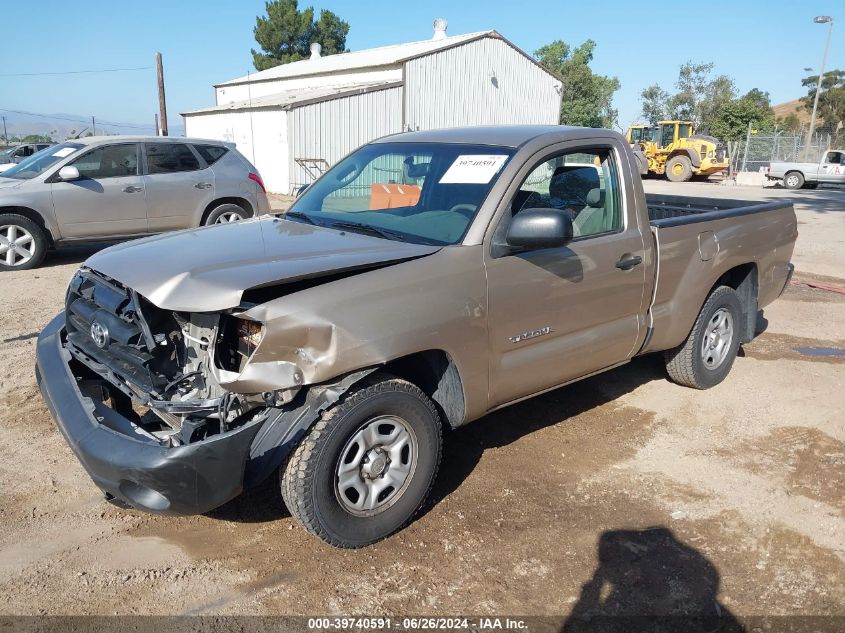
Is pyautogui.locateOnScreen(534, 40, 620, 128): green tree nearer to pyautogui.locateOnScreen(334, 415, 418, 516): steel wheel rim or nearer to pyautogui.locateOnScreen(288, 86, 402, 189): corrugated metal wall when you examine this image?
pyautogui.locateOnScreen(288, 86, 402, 189): corrugated metal wall

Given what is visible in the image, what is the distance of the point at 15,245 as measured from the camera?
8.73 metres

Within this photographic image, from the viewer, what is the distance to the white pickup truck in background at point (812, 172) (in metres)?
27.8

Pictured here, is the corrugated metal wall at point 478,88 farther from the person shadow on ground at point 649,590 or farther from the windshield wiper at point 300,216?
the person shadow on ground at point 649,590

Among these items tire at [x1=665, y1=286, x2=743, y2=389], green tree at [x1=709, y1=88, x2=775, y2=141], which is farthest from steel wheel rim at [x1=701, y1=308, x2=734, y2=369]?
green tree at [x1=709, y1=88, x2=775, y2=141]

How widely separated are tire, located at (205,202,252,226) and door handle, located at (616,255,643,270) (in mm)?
6985

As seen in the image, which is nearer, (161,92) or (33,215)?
(33,215)

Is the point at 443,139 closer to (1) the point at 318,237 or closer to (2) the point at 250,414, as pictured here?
(1) the point at 318,237

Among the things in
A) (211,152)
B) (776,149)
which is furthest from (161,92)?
(776,149)

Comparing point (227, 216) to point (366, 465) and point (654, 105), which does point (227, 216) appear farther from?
point (654, 105)

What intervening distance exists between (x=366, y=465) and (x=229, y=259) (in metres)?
1.11

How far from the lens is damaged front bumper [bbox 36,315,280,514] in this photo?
2592mm

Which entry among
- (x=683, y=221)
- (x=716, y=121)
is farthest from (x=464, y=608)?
(x=716, y=121)

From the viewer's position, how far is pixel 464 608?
9.25 ft

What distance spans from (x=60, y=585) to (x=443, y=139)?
304 cm
